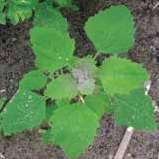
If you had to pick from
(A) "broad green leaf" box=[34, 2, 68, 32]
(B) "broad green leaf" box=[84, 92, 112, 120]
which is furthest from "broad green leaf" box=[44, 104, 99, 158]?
(A) "broad green leaf" box=[34, 2, 68, 32]

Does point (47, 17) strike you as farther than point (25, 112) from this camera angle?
Yes

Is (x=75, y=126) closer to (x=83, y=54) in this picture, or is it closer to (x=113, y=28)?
(x=113, y=28)

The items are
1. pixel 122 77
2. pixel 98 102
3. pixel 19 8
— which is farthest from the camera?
pixel 19 8

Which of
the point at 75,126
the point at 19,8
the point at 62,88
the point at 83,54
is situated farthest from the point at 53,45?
the point at 83,54

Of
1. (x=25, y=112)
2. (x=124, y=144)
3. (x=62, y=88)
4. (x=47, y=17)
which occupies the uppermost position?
(x=47, y=17)

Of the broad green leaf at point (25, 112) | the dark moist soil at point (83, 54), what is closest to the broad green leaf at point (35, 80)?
the broad green leaf at point (25, 112)

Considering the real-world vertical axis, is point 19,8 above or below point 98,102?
above

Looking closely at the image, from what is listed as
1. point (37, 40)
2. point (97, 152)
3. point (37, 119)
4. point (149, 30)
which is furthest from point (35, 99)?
point (149, 30)
